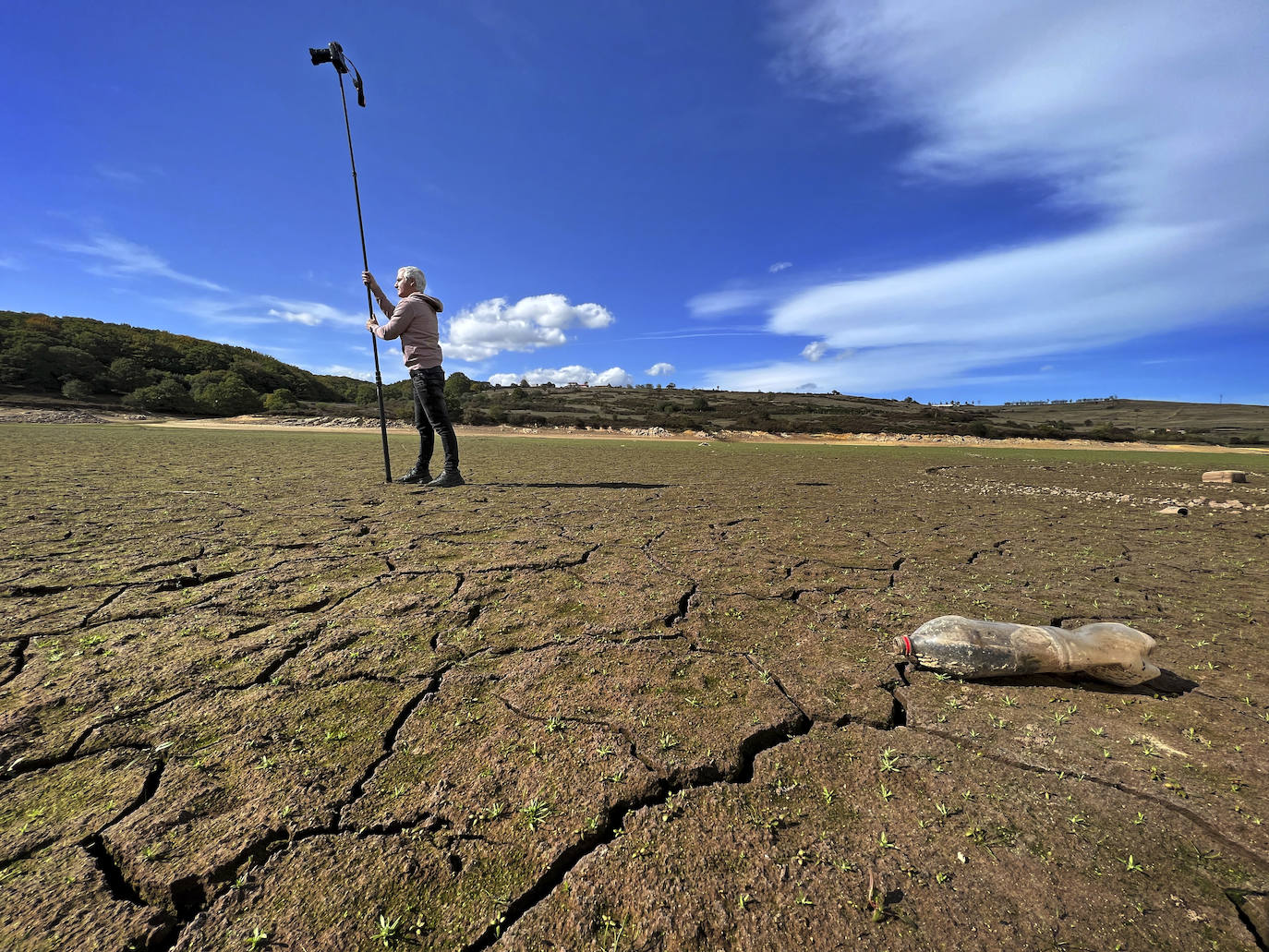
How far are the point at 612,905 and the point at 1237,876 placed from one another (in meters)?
1.33

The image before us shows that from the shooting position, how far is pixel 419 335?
5.07 metres

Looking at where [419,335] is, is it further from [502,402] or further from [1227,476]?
[502,402]

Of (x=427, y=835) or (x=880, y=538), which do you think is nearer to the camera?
(x=427, y=835)

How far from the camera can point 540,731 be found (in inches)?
57.2

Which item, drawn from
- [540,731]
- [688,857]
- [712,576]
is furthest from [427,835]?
[712,576]

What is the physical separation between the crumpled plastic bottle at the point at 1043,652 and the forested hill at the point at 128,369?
40.6 m

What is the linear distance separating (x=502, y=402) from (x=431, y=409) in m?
34.8

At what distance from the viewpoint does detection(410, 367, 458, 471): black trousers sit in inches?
204

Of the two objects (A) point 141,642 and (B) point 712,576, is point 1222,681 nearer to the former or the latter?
(B) point 712,576

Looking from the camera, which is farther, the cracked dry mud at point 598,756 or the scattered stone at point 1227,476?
the scattered stone at point 1227,476

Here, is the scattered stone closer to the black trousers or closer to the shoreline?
the black trousers

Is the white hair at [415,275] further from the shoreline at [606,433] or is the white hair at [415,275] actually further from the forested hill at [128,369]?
the forested hill at [128,369]

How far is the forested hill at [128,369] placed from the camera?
31.7 meters

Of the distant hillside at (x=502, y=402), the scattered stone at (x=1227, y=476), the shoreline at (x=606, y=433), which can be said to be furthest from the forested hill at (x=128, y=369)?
the scattered stone at (x=1227, y=476)
